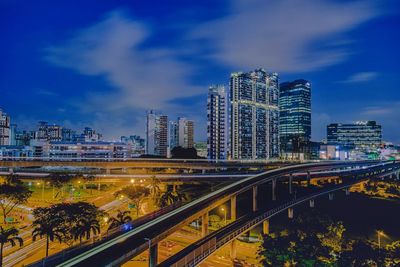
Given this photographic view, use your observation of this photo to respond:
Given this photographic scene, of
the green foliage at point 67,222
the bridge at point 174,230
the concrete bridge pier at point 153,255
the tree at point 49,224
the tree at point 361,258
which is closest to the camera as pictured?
the bridge at point 174,230

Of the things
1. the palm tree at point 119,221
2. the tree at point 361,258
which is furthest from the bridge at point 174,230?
the tree at point 361,258

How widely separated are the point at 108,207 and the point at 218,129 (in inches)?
4459

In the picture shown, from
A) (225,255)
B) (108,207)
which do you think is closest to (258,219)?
(225,255)

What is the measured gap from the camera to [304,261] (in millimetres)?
34875

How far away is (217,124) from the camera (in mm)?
177875

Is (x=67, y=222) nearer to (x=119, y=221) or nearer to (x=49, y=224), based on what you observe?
(x=49, y=224)

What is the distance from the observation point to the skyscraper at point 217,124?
17738 centimetres

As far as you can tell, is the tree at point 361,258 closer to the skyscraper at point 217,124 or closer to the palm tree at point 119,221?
the palm tree at point 119,221

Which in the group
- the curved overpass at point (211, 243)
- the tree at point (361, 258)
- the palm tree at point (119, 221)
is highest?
the palm tree at point (119, 221)

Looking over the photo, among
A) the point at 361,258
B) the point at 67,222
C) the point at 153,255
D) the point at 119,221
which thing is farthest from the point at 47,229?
the point at 361,258

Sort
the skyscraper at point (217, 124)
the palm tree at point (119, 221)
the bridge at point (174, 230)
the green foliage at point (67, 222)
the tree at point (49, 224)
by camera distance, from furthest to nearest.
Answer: the skyscraper at point (217, 124), the palm tree at point (119, 221), the green foliage at point (67, 222), the tree at point (49, 224), the bridge at point (174, 230)

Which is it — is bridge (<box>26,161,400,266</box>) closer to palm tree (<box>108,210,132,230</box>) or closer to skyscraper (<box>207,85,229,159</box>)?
palm tree (<box>108,210,132,230</box>)

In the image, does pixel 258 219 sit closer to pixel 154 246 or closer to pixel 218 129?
pixel 154 246

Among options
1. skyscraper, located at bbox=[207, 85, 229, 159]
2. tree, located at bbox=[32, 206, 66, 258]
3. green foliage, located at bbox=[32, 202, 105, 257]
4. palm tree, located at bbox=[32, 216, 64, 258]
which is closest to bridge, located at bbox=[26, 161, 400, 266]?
green foliage, located at bbox=[32, 202, 105, 257]
